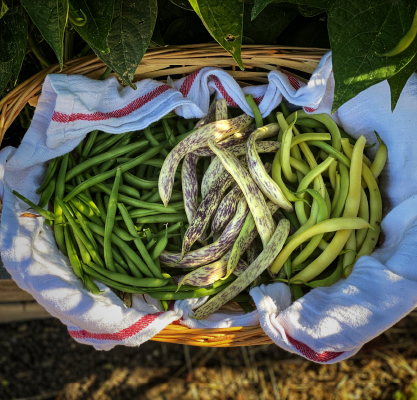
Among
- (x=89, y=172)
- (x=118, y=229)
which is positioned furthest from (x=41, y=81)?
(x=118, y=229)

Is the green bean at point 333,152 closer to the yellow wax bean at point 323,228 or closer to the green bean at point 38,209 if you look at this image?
the yellow wax bean at point 323,228

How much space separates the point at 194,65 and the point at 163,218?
0.38 meters

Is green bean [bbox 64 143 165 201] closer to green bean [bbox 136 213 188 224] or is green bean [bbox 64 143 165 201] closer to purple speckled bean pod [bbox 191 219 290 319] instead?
green bean [bbox 136 213 188 224]

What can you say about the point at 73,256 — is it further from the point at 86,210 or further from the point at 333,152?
the point at 333,152

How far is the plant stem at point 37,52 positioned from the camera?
927 mm

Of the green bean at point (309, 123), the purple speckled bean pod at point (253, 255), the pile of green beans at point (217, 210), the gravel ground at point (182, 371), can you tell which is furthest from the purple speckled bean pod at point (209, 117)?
the gravel ground at point (182, 371)

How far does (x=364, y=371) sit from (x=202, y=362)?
1.87 feet

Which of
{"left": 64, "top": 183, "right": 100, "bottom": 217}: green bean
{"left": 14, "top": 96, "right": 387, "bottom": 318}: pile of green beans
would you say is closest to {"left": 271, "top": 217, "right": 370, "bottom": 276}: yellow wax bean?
{"left": 14, "top": 96, "right": 387, "bottom": 318}: pile of green beans

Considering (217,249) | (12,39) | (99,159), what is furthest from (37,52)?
(217,249)

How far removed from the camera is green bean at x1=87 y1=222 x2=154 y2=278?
97 cm

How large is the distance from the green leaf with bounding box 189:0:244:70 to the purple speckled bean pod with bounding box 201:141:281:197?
30cm

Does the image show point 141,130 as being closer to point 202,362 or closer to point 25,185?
point 25,185

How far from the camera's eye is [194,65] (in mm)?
1033

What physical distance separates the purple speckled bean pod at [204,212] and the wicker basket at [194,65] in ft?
0.64
